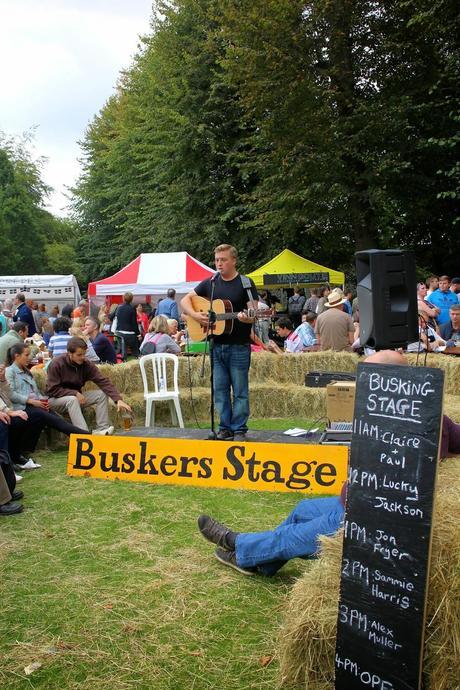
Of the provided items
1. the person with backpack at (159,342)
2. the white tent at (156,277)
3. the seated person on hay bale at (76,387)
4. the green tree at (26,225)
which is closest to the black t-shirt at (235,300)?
the seated person on hay bale at (76,387)

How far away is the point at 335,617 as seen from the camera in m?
2.53

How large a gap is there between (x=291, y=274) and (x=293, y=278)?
5.8 inches

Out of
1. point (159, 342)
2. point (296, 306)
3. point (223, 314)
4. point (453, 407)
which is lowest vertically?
point (453, 407)

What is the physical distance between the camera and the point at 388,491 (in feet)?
7.85

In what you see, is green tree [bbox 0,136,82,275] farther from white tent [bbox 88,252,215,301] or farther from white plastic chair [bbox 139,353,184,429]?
white plastic chair [bbox 139,353,184,429]

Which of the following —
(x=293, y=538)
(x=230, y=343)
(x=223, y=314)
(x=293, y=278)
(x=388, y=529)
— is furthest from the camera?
(x=293, y=278)

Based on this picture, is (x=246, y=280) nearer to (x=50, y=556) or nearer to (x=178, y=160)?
(x=50, y=556)

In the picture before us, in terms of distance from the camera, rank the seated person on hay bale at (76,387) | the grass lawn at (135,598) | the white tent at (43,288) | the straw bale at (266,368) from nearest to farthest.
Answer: the grass lawn at (135,598) → the seated person on hay bale at (76,387) → the straw bale at (266,368) → the white tent at (43,288)

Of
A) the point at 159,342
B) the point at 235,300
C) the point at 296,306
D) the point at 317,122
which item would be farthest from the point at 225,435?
the point at 317,122

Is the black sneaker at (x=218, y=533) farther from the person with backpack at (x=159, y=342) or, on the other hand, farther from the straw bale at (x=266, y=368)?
the person with backpack at (x=159, y=342)

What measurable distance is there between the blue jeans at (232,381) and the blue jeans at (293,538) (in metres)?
2.67

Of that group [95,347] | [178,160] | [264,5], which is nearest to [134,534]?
[95,347]

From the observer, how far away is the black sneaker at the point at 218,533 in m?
3.72

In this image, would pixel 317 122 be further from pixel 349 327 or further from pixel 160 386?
pixel 160 386
